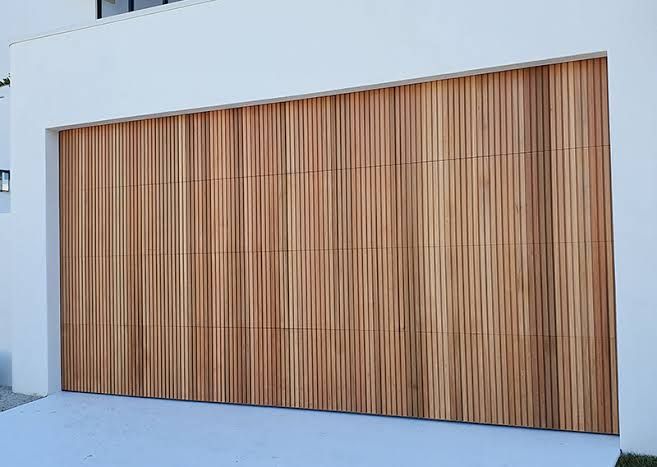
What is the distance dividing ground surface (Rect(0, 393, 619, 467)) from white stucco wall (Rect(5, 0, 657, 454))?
2.34ft

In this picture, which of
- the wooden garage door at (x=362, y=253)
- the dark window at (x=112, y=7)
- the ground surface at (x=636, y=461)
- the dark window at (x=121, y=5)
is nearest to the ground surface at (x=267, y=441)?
the ground surface at (x=636, y=461)

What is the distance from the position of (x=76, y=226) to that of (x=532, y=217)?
4597mm

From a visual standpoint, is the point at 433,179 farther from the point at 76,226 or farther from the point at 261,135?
the point at 76,226

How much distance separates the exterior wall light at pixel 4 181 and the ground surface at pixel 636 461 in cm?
1003

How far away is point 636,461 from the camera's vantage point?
4.46 meters

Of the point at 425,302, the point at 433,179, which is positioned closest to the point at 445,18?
the point at 433,179

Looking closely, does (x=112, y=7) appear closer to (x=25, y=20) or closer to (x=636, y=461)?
(x=25, y=20)

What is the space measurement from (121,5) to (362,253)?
4.69 metres

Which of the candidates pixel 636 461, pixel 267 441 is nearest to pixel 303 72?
pixel 267 441

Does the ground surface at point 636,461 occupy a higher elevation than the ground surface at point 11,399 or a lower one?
higher

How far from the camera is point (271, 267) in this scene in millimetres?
6203

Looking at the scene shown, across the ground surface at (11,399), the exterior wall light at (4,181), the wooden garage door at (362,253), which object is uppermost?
the exterior wall light at (4,181)

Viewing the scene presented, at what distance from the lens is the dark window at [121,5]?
7.95 metres

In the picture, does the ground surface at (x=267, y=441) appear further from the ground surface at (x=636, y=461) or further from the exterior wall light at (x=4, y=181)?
the exterior wall light at (x=4, y=181)
